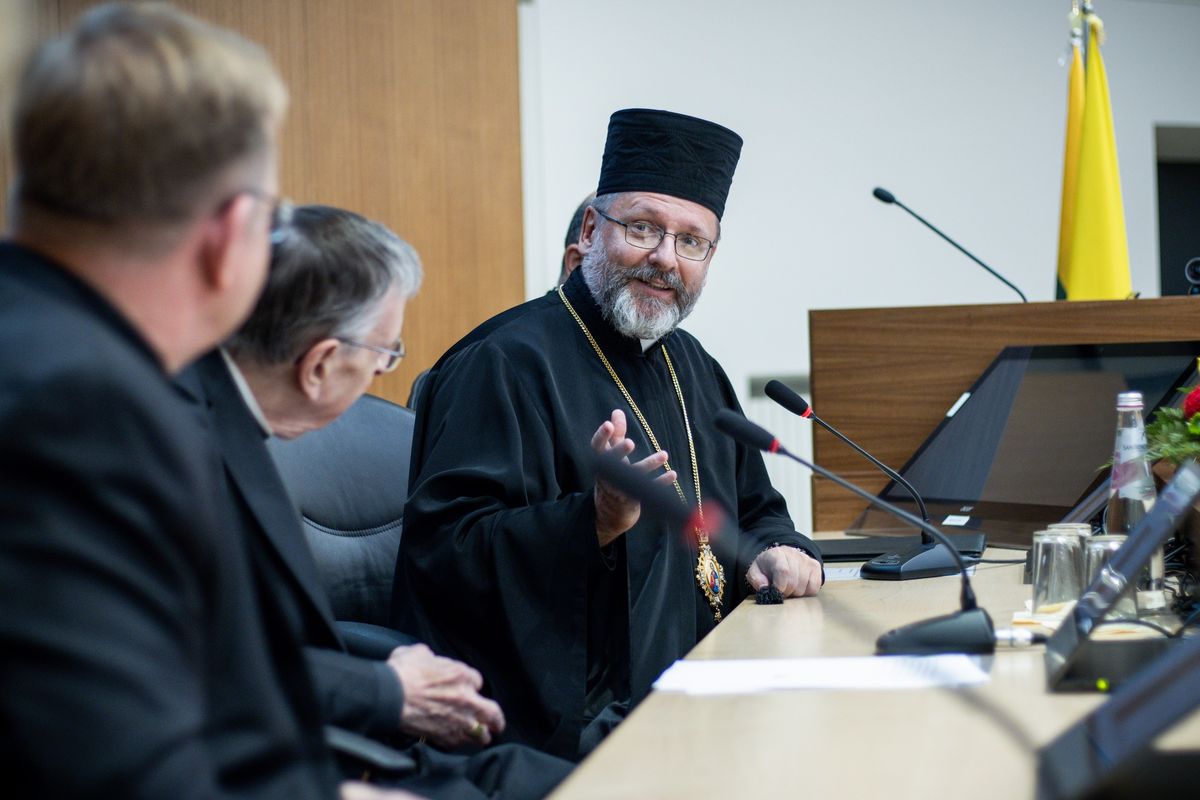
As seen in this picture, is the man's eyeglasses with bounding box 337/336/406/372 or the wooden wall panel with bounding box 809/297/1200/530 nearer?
the man's eyeglasses with bounding box 337/336/406/372

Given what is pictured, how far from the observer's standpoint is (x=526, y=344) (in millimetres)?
2523

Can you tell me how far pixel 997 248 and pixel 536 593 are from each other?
4.07 metres

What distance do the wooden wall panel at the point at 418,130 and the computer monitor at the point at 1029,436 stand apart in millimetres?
2108

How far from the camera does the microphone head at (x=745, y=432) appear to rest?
5.88 feet

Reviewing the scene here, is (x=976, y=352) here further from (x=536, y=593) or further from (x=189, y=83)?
(x=189, y=83)

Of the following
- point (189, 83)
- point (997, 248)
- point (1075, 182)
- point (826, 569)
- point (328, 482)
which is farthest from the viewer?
point (997, 248)

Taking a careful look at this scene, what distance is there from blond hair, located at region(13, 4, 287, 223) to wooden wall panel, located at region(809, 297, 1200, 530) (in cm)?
248

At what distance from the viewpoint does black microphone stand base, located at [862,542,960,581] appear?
235 centimetres

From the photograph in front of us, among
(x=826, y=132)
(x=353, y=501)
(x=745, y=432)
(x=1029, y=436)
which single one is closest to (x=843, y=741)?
(x=745, y=432)

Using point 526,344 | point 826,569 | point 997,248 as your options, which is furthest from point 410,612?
point 997,248

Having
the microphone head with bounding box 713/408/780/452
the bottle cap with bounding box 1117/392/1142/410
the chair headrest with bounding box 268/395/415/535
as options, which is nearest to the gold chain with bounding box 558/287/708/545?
the chair headrest with bounding box 268/395/415/535

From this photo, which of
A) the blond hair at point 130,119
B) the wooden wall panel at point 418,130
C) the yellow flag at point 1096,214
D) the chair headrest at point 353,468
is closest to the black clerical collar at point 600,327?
the chair headrest at point 353,468

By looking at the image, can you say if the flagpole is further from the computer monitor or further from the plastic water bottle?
the plastic water bottle

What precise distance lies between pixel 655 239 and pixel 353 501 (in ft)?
2.84
